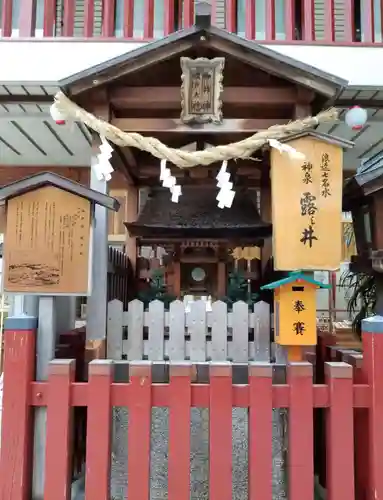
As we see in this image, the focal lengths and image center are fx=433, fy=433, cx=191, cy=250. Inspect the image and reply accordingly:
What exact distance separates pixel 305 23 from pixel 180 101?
8.94 feet

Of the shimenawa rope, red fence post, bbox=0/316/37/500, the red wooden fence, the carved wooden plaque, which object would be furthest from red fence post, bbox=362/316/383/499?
red fence post, bbox=0/316/37/500

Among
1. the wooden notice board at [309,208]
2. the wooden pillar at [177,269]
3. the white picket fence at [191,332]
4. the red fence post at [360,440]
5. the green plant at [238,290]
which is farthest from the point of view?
the wooden pillar at [177,269]

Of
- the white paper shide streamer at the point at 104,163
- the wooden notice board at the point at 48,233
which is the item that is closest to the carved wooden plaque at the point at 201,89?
the white paper shide streamer at the point at 104,163

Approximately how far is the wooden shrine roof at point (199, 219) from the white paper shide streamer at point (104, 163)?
39.2 inches

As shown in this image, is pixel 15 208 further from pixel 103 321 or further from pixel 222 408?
pixel 222 408

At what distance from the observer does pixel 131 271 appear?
495 centimetres

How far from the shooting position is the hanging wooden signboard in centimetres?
304

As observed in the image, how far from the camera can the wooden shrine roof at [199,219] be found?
4.24 metres

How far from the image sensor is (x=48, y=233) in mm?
2959

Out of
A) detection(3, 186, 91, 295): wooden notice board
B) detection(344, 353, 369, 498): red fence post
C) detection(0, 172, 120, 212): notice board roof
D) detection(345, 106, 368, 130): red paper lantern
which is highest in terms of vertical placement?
detection(345, 106, 368, 130): red paper lantern

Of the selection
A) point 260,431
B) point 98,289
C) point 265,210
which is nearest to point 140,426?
point 260,431

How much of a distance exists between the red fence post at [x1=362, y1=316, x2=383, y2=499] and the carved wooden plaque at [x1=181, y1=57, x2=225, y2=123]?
190cm

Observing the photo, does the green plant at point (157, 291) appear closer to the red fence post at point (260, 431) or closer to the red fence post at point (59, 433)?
the red fence post at point (59, 433)

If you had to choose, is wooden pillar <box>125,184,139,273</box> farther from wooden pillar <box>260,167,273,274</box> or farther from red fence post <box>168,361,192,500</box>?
red fence post <box>168,361,192,500</box>
